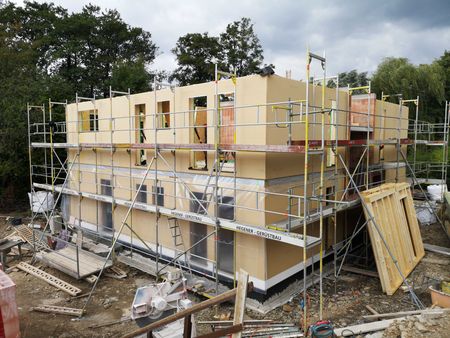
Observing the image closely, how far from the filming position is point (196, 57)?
31125 mm

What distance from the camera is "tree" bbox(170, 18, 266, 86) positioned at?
31.2 meters

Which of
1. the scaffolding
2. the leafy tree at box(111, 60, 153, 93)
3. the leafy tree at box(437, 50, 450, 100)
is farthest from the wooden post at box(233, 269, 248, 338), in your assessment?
the leafy tree at box(437, 50, 450, 100)

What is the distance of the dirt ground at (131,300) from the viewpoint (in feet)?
25.1

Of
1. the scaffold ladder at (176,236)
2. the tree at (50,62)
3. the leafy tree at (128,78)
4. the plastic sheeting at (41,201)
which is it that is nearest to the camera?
the scaffold ladder at (176,236)

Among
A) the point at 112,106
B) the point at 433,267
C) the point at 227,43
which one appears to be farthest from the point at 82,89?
the point at 433,267

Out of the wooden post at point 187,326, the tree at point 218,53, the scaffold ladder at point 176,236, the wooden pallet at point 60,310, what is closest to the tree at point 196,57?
the tree at point 218,53

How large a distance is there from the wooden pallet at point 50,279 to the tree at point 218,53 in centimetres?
2335

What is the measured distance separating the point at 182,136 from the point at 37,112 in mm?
12296

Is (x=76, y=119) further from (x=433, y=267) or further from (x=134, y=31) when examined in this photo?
(x=134, y=31)

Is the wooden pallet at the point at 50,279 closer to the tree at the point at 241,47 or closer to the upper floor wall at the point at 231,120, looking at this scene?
the upper floor wall at the point at 231,120

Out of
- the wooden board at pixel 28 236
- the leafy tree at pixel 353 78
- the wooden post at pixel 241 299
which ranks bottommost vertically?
the wooden board at pixel 28 236

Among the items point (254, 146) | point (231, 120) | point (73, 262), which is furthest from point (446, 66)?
point (73, 262)

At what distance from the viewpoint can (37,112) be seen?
1855cm

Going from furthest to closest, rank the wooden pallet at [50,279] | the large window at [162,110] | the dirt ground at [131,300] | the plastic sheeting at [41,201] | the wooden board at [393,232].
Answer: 1. the plastic sheeting at [41,201]
2. the large window at [162,110]
3. the wooden pallet at [50,279]
4. the wooden board at [393,232]
5. the dirt ground at [131,300]
